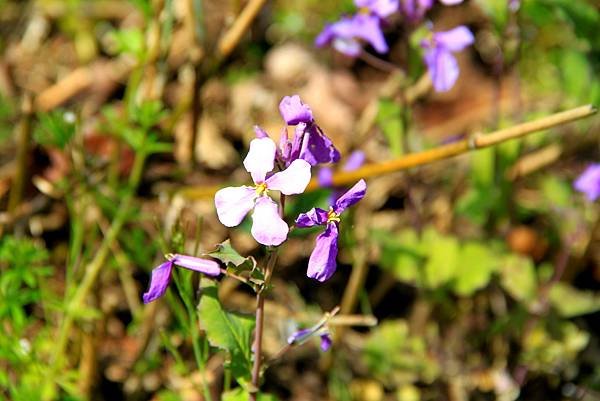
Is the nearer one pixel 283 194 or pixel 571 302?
pixel 283 194

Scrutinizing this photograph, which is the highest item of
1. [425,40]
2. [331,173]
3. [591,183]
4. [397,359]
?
[425,40]

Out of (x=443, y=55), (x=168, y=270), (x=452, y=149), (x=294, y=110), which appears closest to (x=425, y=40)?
(x=443, y=55)

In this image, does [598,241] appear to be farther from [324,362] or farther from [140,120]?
[140,120]

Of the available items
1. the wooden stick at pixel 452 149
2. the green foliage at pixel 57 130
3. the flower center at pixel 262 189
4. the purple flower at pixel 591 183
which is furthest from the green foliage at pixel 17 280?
the purple flower at pixel 591 183

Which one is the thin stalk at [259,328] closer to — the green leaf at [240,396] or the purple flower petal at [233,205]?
the green leaf at [240,396]

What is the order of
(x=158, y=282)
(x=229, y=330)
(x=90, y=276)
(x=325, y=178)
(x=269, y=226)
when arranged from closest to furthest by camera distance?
(x=269, y=226) → (x=158, y=282) → (x=229, y=330) → (x=90, y=276) → (x=325, y=178)

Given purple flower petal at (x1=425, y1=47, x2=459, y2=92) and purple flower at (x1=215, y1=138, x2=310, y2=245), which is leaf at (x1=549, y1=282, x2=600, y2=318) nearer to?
purple flower petal at (x1=425, y1=47, x2=459, y2=92)

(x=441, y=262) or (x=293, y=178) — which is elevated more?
(x=293, y=178)

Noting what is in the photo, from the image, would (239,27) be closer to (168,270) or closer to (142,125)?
(142,125)
